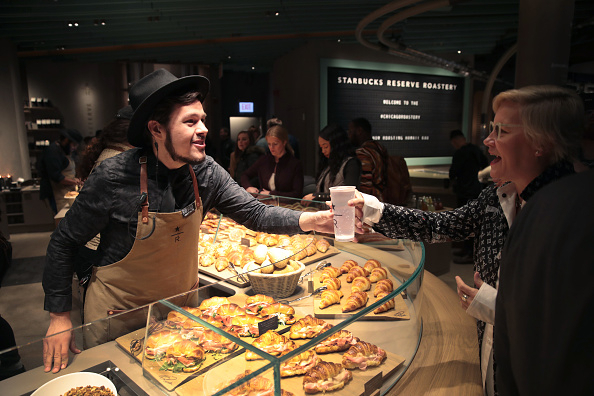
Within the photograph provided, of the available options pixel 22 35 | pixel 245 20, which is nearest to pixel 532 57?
pixel 245 20

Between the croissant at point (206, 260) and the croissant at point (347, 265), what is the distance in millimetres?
898

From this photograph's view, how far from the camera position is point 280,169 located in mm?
4141

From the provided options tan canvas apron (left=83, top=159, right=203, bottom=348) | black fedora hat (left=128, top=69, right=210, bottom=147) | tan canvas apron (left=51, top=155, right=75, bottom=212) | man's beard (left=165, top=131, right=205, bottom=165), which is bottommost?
tan canvas apron (left=51, top=155, right=75, bottom=212)

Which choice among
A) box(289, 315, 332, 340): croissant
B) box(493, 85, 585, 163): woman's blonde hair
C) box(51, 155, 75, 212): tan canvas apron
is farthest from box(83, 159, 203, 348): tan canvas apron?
box(51, 155, 75, 212): tan canvas apron

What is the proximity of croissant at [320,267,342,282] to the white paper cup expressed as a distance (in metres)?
0.40

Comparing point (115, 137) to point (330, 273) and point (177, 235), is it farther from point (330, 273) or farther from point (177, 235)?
point (330, 273)

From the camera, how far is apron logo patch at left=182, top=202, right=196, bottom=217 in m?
1.62

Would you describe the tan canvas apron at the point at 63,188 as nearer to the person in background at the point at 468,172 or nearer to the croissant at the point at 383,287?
the person in background at the point at 468,172

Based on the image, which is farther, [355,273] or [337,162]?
[337,162]

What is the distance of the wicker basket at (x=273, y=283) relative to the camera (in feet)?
5.56

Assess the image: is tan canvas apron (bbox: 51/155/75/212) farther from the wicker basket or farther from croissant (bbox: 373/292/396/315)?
croissant (bbox: 373/292/396/315)

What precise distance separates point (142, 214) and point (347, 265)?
1.14 metres

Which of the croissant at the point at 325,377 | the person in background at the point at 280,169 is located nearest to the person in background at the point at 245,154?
the person in background at the point at 280,169

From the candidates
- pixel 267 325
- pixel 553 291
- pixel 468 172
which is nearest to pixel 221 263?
pixel 267 325
